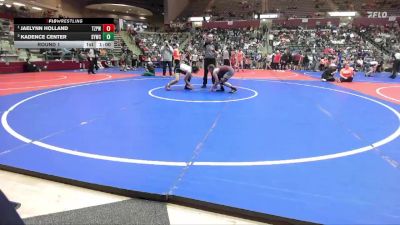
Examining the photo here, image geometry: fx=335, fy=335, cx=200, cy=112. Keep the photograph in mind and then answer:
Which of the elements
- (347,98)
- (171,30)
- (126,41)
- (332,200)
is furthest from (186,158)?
(171,30)

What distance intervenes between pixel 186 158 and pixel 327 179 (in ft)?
5.31

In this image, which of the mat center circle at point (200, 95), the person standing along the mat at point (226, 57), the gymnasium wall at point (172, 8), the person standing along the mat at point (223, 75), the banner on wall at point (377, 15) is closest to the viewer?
the mat center circle at point (200, 95)

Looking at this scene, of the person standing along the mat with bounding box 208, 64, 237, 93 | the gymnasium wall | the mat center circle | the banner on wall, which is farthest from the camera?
the gymnasium wall

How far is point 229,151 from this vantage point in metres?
4.40

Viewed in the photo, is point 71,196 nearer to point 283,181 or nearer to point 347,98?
point 283,181

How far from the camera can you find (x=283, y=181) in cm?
344

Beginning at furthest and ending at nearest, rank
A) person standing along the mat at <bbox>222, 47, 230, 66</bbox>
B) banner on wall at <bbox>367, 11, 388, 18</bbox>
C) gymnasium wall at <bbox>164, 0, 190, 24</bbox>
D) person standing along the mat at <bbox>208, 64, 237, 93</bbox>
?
gymnasium wall at <bbox>164, 0, 190, 24</bbox> → banner on wall at <bbox>367, 11, 388, 18</bbox> → person standing along the mat at <bbox>222, 47, 230, 66</bbox> → person standing along the mat at <bbox>208, 64, 237, 93</bbox>

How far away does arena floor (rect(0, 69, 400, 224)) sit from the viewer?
10.2 ft

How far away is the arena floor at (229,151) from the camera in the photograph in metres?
3.09

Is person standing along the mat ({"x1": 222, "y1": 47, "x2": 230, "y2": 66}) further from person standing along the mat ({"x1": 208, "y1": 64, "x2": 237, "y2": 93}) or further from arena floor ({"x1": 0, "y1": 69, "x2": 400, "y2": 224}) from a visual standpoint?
arena floor ({"x1": 0, "y1": 69, "x2": 400, "y2": 224})

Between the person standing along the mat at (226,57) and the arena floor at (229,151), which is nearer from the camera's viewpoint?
the arena floor at (229,151)
